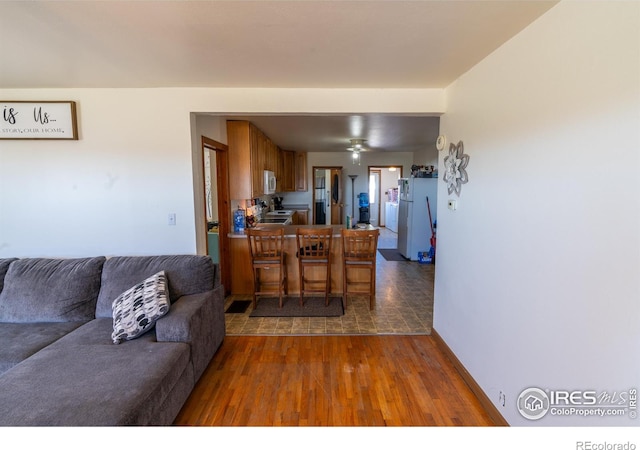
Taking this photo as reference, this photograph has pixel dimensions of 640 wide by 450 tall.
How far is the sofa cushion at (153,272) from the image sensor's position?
7.80ft

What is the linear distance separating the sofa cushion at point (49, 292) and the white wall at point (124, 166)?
0.47 metres

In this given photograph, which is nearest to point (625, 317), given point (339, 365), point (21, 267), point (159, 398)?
point (339, 365)

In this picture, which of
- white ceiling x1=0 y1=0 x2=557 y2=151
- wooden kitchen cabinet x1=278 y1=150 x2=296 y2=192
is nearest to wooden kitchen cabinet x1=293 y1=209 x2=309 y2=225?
wooden kitchen cabinet x1=278 y1=150 x2=296 y2=192

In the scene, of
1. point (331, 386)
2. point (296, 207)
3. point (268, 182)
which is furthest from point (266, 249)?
point (296, 207)

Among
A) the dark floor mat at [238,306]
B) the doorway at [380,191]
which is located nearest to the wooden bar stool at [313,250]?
the dark floor mat at [238,306]

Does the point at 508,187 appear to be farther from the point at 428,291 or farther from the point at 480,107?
the point at 428,291

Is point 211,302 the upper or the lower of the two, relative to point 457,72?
lower

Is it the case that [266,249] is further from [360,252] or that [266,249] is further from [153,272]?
[153,272]

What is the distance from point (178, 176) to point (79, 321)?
4.49 ft

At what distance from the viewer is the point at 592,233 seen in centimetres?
121

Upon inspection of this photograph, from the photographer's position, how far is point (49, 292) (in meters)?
2.30

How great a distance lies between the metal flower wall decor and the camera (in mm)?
2330

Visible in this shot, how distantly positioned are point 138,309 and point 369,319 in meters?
2.30

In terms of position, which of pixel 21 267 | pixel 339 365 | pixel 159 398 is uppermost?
pixel 21 267
